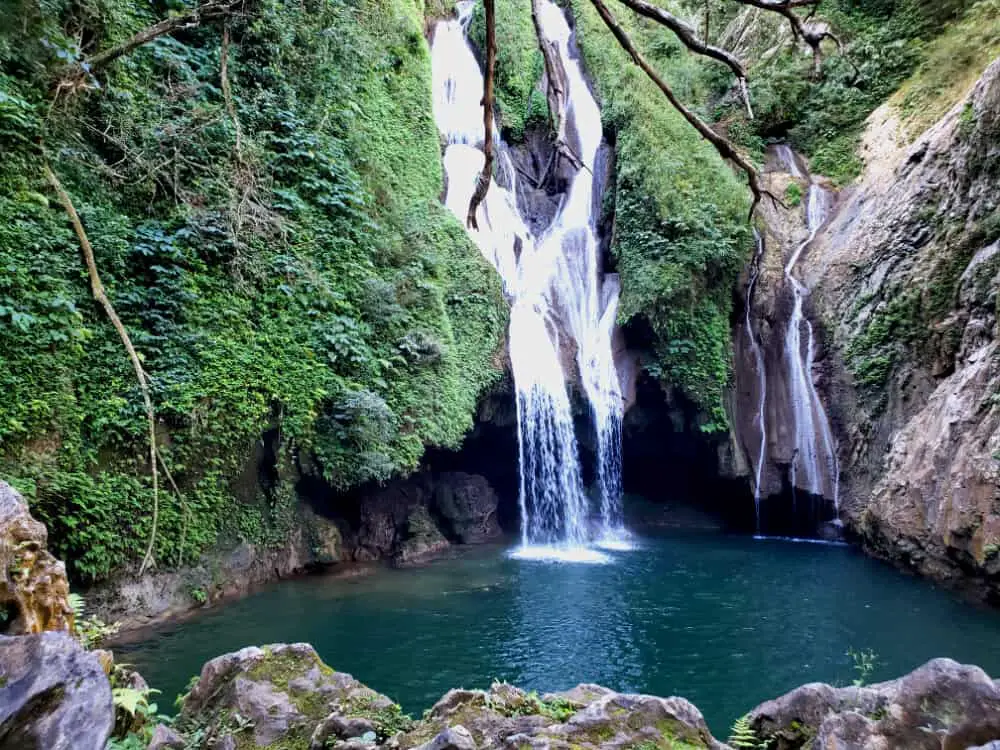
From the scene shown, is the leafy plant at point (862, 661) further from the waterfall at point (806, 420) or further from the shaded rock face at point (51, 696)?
the waterfall at point (806, 420)

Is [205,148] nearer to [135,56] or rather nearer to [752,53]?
[135,56]

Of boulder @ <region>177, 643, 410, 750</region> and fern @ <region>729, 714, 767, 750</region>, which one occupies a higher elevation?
boulder @ <region>177, 643, 410, 750</region>

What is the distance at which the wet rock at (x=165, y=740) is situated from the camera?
9.39 feet

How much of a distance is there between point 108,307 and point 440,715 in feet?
19.2

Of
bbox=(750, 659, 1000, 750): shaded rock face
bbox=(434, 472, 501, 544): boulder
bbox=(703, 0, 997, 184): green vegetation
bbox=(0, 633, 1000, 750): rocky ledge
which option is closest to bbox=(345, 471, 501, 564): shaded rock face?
bbox=(434, 472, 501, 544): boulder

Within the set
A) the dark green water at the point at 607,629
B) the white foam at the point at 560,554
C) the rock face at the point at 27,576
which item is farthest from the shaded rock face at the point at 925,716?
the white foam at the point at 560,554

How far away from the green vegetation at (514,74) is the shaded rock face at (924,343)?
26.8 ft

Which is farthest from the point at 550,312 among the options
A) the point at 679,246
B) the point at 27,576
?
the point at 27,576

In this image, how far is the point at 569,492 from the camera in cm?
1292

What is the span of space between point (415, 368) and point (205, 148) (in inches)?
171

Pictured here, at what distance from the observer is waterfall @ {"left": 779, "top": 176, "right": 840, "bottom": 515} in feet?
40.7

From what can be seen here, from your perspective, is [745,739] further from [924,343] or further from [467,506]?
[467,506]

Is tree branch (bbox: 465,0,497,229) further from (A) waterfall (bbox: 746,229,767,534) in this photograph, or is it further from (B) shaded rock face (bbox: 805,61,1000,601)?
(A) waterfall (bbox: 746,229,767,534)

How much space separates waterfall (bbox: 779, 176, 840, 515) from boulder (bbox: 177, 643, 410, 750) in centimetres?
1128
